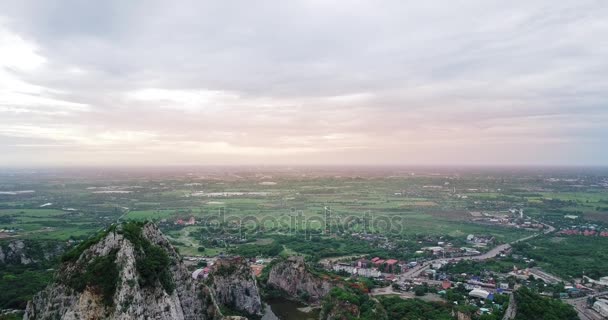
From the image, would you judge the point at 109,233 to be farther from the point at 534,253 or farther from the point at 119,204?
the point at 119,204

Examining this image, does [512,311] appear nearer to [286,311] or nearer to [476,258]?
[286,311]

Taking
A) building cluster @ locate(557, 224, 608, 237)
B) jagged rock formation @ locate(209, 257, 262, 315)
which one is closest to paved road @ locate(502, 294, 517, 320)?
jagged rock formation @ locate(209, 257, 262, 315)

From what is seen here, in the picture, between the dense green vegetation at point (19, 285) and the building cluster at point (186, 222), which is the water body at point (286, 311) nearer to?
the dense green vegetation at point (19, 285)

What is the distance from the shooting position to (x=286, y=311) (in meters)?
32.8

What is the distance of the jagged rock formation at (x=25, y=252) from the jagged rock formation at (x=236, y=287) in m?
26.2

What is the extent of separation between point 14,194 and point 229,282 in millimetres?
125073

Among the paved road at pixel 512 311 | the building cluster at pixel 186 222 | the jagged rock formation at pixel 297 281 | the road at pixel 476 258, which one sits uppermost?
the paved road at pixel 512 311

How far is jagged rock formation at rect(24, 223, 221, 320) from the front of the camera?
16547 millimetres

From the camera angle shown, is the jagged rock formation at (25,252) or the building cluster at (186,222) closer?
the jagged rock formation at (25,252)

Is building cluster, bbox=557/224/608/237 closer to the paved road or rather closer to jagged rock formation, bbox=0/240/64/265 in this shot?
the paved road

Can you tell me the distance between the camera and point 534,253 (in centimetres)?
5159

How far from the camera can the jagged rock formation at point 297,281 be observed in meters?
34.1

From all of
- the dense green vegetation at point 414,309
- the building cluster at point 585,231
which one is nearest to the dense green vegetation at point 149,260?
the dense green vegetation at point 414,309

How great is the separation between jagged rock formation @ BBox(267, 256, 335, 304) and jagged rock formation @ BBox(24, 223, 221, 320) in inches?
588
